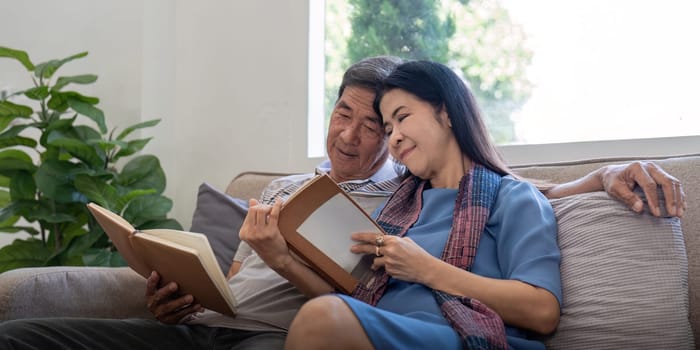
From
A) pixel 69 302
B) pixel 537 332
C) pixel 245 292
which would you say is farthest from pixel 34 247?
pixel 537 332

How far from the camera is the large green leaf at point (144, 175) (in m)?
2.73

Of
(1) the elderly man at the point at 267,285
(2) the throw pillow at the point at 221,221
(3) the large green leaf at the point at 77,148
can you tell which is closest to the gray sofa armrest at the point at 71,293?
(1) the elderly man at the point at 267,285

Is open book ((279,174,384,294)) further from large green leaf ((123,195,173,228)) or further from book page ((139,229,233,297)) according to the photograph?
large green leaf ((123,195,173,228))

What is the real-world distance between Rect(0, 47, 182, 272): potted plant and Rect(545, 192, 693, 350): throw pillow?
170 centimetres

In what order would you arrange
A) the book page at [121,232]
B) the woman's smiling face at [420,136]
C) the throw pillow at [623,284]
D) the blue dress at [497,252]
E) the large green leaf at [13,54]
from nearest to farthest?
the blue dress at [497,252] → the throw pillow at [623,284] → the book page at [121,232] → the woman's smiling face at [420,136] → the large green leaf at [13,54]

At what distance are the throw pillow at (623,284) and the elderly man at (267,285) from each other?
6cm

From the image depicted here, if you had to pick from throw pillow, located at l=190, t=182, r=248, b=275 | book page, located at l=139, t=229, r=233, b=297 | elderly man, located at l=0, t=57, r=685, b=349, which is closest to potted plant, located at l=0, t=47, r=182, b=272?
throw pillow, located at l=190, t=182, r=248, b=275

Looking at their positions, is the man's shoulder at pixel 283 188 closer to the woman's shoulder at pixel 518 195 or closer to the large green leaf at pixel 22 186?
the woman's shoulder at pixel 518 195

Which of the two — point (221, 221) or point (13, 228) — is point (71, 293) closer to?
point (221, 221)

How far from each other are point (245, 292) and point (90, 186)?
120cm

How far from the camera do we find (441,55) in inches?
104

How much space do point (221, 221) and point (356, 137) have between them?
1.59 ft

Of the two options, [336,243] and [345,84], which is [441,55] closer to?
[345,84]

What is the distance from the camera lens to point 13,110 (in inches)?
105
